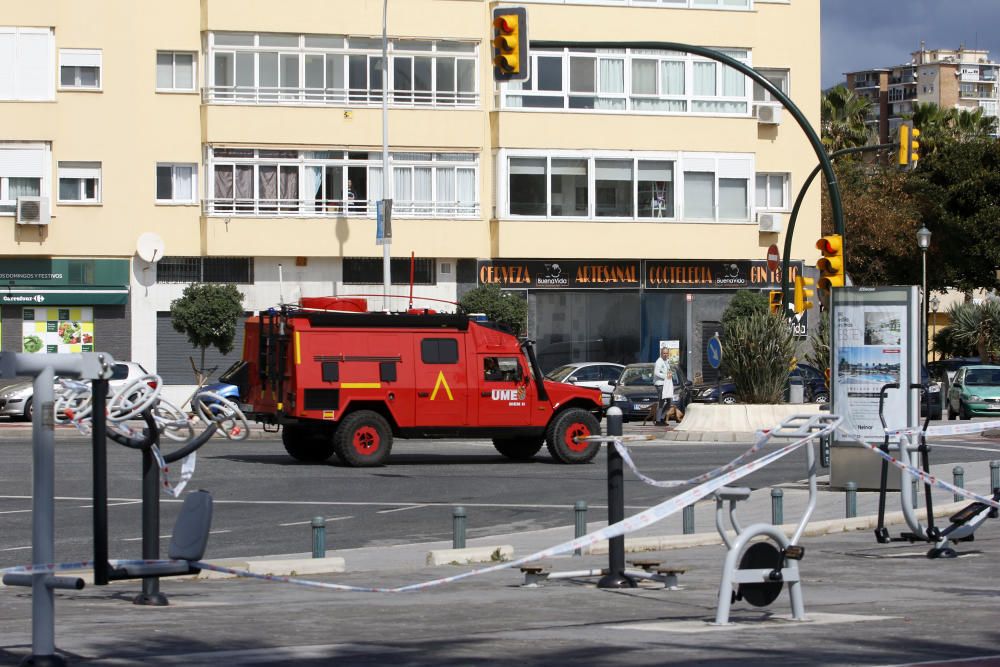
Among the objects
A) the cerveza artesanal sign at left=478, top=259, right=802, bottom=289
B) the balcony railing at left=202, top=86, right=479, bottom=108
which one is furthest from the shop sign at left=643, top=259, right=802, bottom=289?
the balcony railing at left=202, top=86, right=479, bottom=108

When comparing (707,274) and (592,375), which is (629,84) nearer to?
(707,274)

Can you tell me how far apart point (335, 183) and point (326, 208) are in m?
0.71

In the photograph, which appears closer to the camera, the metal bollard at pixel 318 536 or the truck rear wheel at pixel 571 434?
the metal bollard at pixel 318 536

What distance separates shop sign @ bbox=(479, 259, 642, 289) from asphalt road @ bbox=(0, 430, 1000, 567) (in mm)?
14665

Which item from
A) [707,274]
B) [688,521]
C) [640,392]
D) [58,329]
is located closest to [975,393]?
[640,392]

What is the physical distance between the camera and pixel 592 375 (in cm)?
3962

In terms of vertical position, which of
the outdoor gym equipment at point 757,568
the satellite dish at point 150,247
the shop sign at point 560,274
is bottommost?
the outdoor gym equipment at point 757,568

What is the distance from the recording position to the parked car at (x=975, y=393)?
40125 mm

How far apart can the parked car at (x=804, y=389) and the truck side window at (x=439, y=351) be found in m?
14.6

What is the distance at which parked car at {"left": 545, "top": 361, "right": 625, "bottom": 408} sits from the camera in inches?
1547

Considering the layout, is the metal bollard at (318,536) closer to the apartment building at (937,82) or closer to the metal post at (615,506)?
the metal post at (615,506)

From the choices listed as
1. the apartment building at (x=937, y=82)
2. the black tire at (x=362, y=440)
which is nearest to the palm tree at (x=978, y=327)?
the black tire at (x=362, y=440)

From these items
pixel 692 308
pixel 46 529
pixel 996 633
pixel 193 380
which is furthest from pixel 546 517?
pixel 692 308

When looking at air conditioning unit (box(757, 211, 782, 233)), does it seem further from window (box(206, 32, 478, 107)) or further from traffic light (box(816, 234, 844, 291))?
traffic light (box(816, 234, 844, 291))
